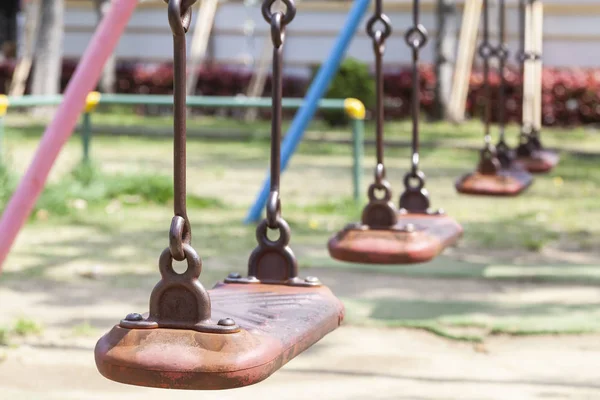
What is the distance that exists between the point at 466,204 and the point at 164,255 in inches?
253

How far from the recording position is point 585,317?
4.38 m

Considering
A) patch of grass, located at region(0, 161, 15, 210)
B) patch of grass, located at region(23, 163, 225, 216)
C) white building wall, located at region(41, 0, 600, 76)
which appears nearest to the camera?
patch of grass, located at region(0, 161, 15, 210)

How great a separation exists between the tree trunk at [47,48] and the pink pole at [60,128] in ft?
36.8

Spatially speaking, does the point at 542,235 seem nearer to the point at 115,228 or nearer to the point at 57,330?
the point at 115,228

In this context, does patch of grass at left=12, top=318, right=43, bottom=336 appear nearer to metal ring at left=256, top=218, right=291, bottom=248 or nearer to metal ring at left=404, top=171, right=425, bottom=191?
metal ring at left=404, top=171, right=425, bottom=191

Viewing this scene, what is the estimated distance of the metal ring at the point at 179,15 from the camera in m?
1.69

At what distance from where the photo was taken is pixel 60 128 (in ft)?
12.1

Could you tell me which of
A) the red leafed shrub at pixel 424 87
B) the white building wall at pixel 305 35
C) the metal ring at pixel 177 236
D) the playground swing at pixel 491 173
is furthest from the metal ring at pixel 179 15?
the white building wall at pixel 305 35

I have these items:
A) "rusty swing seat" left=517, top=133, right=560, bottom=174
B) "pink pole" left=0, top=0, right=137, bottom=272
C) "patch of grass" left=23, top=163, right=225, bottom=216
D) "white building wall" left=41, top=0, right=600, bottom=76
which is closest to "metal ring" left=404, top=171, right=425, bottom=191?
"pink pole" left=0, top=0, right=137, bottom=272

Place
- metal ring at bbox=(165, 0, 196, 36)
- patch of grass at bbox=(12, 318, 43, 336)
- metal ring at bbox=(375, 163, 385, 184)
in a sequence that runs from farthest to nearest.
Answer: patch of grass at bbox=(12, 318, 43, 336), metal ring at bbox=(375, 163, 385, 184), metal ring at bbox=(165, 0, 196, 36)

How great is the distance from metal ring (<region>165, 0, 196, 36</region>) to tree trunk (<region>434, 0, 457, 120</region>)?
1334cm

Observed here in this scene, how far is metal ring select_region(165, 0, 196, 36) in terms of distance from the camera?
1.69 meters

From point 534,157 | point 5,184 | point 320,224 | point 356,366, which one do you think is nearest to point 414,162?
point 356,366

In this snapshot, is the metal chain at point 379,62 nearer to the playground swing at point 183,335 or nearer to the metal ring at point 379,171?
the metal ring at point 379,171
